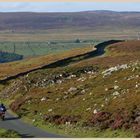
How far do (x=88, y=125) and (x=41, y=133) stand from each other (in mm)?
4547

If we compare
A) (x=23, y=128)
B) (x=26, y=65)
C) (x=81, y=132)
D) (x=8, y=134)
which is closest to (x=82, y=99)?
(x=23, y=128)

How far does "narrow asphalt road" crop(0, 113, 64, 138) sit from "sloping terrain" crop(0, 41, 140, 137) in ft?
4.70

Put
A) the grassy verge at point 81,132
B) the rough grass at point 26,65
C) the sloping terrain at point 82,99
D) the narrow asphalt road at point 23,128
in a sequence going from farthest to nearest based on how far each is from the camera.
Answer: the rough grass at point 26,65 < the sloping terrain at point 82,99 < the narrow asphalt road at point 23,128 < the grassy verge at point 81,132

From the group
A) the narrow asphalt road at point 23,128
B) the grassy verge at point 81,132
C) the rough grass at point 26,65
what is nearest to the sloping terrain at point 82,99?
the grassy verge at point 81,132

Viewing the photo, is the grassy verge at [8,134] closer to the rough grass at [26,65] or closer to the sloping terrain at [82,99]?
the sloping terrain at [82,99]

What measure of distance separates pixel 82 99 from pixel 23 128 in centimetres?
1174

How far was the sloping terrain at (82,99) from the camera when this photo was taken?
43.8 m

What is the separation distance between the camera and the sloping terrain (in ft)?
144

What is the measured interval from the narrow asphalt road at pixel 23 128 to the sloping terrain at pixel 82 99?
143cm

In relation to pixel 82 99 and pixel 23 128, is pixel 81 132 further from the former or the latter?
pixel 82 99

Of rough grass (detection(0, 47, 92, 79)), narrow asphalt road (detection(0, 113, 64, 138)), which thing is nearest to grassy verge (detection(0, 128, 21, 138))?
narrow asphalt road (detection(0, 113, 64, 138))

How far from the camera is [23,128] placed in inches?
1806

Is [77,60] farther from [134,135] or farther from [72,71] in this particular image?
[134,135]

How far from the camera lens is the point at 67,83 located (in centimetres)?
6994
